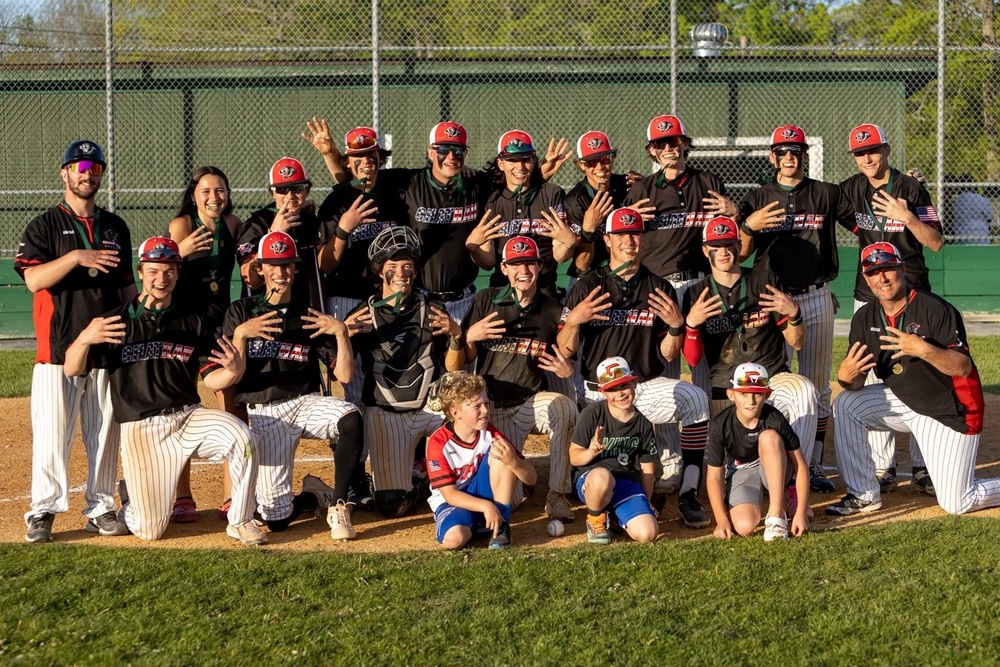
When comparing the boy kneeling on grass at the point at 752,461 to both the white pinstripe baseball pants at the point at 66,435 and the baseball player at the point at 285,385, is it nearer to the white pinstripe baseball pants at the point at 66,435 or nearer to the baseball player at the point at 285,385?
the baseball player at the point at 285,385

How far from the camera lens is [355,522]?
268 inches

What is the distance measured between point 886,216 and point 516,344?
8.35ft

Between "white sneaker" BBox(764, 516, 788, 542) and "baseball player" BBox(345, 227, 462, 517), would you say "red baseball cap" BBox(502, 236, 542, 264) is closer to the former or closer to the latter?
"baseball player" BBox(345, 227, 462, 517)

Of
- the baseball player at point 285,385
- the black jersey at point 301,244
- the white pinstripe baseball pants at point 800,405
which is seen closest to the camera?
the baseball player at point 285,385

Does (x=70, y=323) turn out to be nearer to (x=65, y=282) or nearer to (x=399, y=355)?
(x=65, y=282)

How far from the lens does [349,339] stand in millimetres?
6680

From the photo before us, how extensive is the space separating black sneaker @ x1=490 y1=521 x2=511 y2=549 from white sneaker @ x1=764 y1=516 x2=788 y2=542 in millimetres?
1280

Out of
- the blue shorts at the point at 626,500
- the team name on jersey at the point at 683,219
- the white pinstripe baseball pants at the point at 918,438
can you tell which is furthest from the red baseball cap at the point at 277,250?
the white pinstripe baseball pants at the point at 918,438

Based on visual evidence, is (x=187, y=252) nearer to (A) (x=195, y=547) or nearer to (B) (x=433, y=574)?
(A) (x=195, y=547)

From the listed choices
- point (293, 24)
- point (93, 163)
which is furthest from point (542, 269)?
point (293, 24)

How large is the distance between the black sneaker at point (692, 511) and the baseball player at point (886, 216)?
1449 mm

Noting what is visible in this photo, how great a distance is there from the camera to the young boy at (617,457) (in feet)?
20.3

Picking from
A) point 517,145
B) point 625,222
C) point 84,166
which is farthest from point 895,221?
point 84,166

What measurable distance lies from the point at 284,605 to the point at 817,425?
3.66m
